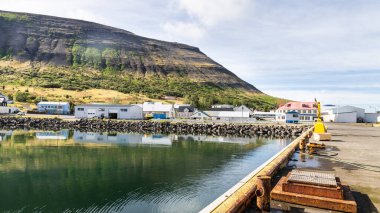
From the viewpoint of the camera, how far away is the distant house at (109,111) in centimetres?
10112

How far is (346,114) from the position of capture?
100750 millimetres

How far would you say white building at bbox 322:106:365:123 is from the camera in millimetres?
100625

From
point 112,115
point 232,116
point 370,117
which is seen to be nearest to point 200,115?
point 232,116

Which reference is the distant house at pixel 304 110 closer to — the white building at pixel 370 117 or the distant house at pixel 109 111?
the white building at pixel 370 117

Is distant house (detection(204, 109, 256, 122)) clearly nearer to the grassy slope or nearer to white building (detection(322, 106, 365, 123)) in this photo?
white building (detection(322, 106, 365, 123))

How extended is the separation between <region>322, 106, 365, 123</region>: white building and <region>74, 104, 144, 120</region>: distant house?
64.4 metres

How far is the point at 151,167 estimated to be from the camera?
30.3 metres

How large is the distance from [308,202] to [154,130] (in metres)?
72.5

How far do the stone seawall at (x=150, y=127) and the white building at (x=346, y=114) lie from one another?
29.2 m

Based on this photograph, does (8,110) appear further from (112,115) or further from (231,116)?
(231,116)

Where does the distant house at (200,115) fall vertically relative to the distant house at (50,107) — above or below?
below

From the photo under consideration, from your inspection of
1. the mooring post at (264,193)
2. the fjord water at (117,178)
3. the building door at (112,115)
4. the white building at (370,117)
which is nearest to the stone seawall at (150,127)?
the building door at (112,115)

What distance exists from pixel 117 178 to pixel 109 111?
79282 millimetres

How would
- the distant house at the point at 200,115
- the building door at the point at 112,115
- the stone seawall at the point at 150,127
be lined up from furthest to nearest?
the distant house at the point at 200,115, the building door at the point at 112,115, the stone seawall at the point at 150,127
